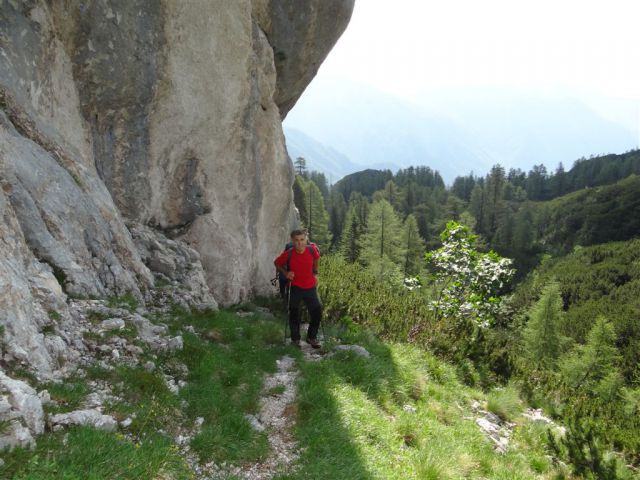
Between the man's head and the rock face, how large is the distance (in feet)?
9.45

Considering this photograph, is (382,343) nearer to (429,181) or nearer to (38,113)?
(38,113)

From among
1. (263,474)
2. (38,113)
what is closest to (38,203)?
(38,113)

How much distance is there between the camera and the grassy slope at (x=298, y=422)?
13.0 ft

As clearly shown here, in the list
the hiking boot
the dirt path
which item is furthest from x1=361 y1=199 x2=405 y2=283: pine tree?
the dirt path

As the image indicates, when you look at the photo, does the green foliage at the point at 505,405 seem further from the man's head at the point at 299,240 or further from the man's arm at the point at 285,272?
the man's head at the point at 299,240

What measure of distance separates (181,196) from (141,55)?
373 cm

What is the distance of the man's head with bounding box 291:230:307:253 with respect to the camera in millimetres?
8992

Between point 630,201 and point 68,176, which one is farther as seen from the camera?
point 630,201

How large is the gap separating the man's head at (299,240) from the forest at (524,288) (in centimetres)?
423

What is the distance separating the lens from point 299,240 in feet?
29.7

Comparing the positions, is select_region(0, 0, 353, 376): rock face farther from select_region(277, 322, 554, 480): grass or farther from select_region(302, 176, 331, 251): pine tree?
select_region(302, 176, 331, 251): pine tree

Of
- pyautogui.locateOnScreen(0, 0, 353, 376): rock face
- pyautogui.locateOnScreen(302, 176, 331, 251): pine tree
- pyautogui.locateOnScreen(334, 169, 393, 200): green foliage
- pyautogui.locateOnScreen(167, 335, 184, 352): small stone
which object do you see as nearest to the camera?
pyautogui.locateOnScreen(0, 0, 353, 376): rock face

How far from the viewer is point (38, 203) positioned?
6.92m

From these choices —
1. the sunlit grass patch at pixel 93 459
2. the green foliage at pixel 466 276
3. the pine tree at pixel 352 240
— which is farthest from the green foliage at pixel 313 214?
the sunlit grass patch at pixel 93 459
